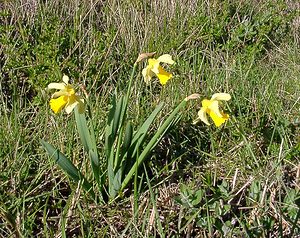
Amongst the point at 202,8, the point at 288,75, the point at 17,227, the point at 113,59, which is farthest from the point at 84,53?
the point at 17,227

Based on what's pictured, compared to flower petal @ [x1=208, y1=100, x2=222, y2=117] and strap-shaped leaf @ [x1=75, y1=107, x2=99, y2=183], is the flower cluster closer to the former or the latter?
flower petal @ [x1=208, y1=100, x2=222, y2=117]

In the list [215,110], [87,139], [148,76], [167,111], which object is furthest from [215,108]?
[167,111]

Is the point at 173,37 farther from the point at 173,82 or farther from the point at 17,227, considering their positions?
the point at 17,227

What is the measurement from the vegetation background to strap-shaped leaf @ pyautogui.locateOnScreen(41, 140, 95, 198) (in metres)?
0.04

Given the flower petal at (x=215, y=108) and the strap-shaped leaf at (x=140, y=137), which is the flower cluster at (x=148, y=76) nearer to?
the flower petal at (x=215, y=108)

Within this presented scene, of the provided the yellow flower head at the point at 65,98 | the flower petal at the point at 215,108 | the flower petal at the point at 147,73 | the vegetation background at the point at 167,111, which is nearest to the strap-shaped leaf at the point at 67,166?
the vegetation background at the point at 167,111

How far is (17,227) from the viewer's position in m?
1.85

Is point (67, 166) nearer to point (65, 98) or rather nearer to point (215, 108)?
point (65, 98)

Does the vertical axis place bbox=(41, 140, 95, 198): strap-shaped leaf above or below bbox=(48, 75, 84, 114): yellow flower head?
below

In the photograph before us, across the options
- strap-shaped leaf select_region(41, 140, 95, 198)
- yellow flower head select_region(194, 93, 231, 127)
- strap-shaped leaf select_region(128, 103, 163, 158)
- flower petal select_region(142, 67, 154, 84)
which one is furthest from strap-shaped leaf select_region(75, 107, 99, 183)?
yellow flower head select_region(194, 93, 231, 127)

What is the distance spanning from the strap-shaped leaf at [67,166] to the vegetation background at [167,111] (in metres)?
0.04

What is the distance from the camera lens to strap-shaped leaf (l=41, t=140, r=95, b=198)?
185cm

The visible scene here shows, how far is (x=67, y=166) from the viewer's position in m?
1.90

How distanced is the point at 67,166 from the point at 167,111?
765 millimetres
